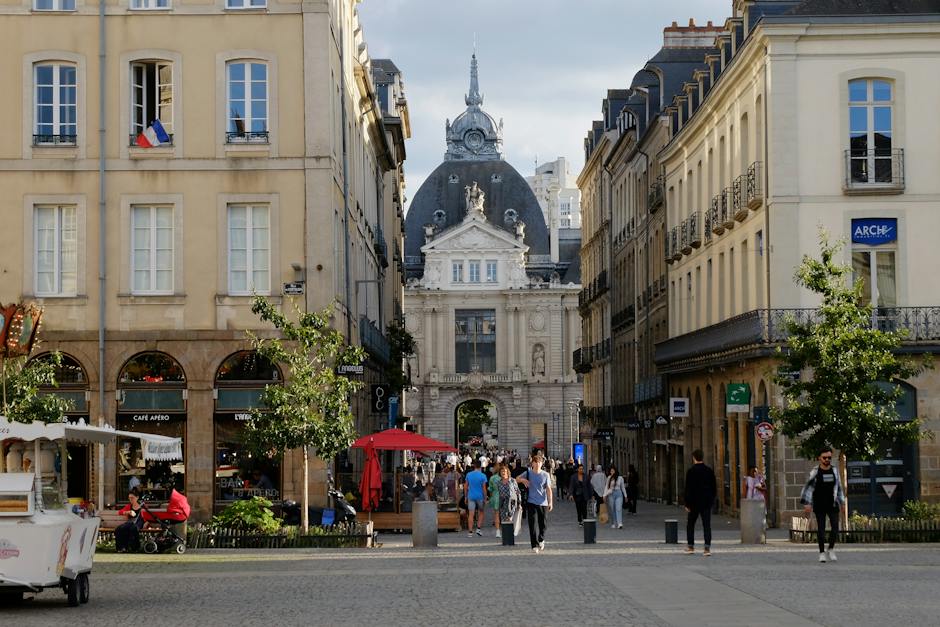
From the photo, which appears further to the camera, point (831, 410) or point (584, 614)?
point (831, 410)

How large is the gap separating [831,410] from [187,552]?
11.6 metres

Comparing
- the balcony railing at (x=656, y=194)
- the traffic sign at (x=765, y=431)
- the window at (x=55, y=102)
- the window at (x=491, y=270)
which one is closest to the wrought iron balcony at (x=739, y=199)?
the traffic sign at (x=765, y=431)

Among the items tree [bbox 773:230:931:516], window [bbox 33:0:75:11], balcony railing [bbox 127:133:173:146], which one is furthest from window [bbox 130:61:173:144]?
tree [bbox 773:230:931:516]

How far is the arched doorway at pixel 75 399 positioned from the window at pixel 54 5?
7547mm

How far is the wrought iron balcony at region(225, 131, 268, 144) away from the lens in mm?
38469

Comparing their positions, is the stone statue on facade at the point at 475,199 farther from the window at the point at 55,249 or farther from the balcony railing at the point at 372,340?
the window at the point at 55,249

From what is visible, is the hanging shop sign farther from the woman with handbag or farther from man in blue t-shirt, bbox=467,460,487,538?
man in blue t-shirt, bbox=467,460,487,538

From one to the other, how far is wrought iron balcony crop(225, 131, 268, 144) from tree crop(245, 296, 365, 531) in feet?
19.1

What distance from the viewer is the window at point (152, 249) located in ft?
126

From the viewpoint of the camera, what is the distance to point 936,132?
38.3m

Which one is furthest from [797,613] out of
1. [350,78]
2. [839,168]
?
[350,78]

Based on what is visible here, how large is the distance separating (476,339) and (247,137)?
336ft

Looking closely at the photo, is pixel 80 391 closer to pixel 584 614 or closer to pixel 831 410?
pixel 831 410

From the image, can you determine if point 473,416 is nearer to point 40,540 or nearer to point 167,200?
point 167,200
